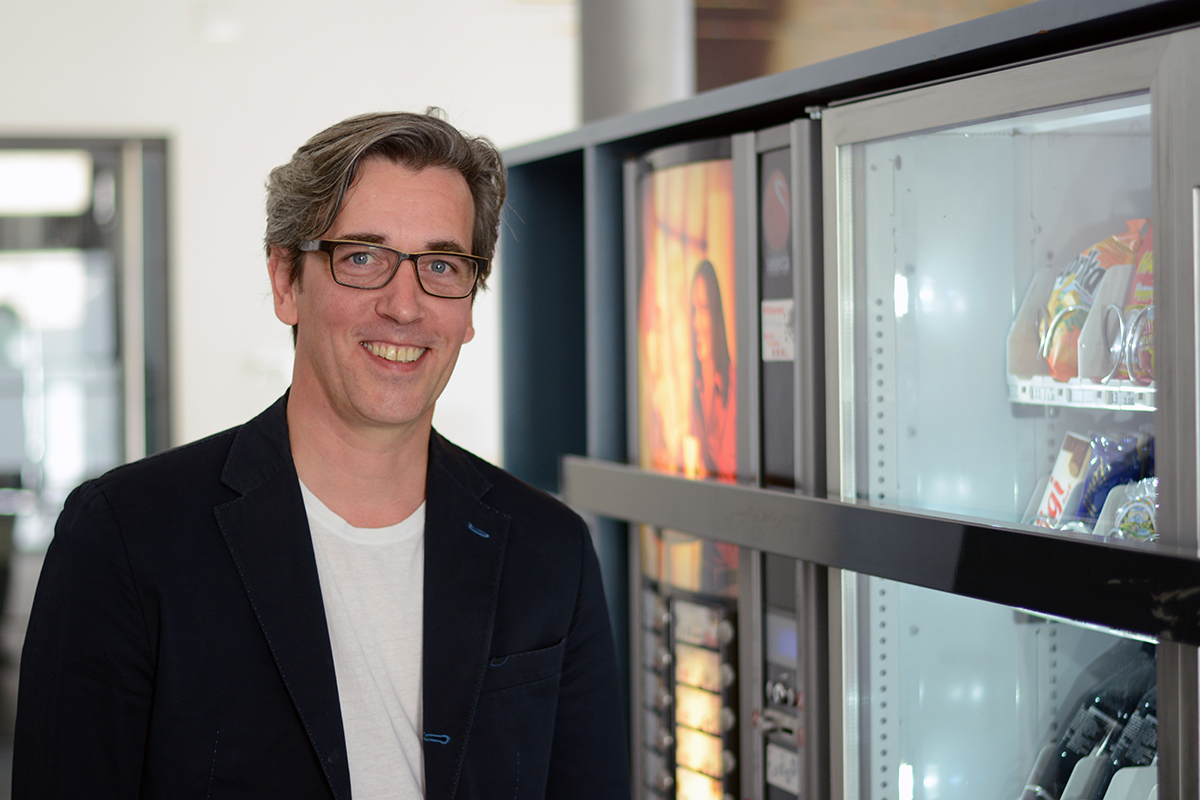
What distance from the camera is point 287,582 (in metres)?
1.35

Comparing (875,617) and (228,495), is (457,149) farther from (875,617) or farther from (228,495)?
(875,617)

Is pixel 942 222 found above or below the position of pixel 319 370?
above

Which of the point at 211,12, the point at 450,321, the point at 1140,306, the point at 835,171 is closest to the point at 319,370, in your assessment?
the point at 450,321

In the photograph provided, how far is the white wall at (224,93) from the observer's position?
480 centimetres

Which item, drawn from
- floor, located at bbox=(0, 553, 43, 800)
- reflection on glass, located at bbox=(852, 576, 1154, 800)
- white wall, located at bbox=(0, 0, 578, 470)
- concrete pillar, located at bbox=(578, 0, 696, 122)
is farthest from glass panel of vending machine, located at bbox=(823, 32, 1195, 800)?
floor, located at bbox=(0, 553, 43, 800)

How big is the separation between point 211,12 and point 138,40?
1.11ft

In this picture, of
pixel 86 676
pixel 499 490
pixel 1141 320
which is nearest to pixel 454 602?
pixel 499 490

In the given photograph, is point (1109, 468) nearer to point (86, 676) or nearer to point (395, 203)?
point (395, 203)

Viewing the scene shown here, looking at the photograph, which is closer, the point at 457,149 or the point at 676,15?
the point at 457,149

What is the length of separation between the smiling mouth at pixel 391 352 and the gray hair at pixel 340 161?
0.17 m

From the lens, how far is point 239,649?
4.38ft

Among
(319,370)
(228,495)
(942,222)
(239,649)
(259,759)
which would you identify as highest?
(942,222)

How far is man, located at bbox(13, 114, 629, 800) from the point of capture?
1.29 m

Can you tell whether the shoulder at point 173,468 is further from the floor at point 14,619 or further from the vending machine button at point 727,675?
the floor at point 14,619
